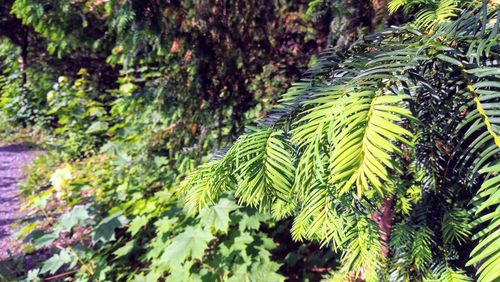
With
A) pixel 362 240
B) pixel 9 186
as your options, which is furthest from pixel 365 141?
pixel 9 186

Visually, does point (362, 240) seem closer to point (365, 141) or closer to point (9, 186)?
point (365, 141)

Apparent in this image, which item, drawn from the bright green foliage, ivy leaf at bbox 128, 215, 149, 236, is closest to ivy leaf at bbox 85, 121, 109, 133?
ivy leaf at bbox 128, 215, 149, 236

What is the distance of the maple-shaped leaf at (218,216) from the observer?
85.0 inches

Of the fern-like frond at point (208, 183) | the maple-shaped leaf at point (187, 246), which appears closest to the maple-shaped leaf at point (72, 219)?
the maple-shaped leaf at point (187, 246)

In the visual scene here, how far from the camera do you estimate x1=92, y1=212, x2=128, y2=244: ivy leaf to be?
8.71 ft

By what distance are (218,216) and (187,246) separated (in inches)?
10.6

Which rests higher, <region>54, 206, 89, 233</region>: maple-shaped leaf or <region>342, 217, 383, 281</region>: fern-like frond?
<region>342, 217, 383, 281</region>: fern-like frond

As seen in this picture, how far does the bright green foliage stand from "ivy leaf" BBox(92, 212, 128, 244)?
A: 7.39 ft

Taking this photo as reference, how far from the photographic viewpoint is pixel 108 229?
2695 millimetres

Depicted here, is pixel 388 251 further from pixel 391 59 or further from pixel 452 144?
pixel 391 59

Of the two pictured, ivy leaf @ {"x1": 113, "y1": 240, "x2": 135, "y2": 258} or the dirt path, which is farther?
the dirt path

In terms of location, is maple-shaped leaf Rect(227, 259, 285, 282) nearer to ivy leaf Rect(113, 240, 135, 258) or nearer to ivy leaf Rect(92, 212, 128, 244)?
ivy leaf Rect(113, 240, 135, 258)

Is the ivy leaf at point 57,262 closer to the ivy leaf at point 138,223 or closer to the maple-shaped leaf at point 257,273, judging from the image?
the ivy leaf at point 138,223

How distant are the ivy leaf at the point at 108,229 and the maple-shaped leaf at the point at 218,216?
86 cm
